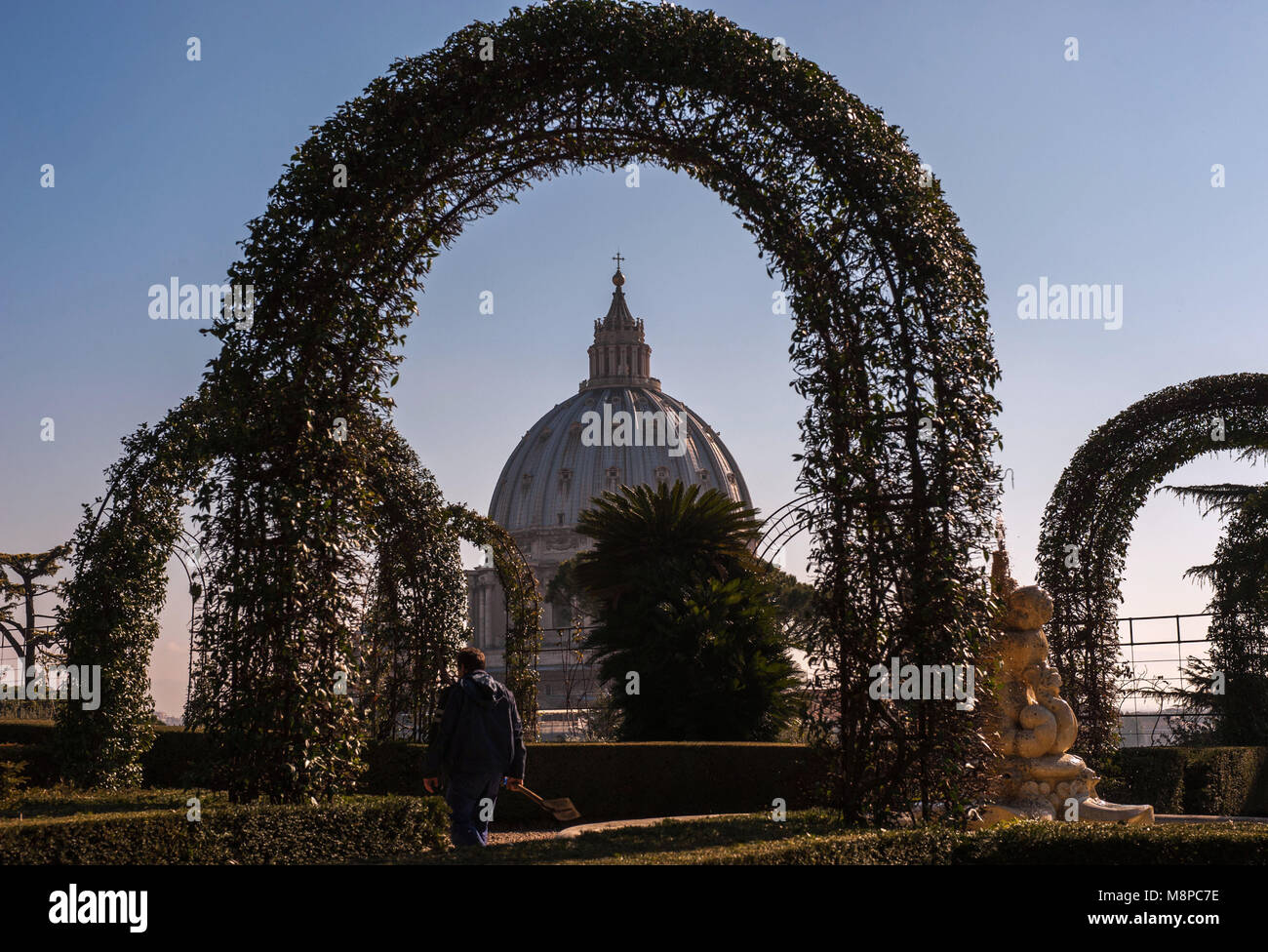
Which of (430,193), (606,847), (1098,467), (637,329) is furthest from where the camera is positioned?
(637,329)

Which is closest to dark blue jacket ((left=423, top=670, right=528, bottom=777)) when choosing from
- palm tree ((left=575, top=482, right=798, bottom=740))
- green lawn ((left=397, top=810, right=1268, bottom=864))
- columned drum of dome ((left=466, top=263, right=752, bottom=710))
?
green lawn ((left=397, top=810, right=1268, bottom=864))

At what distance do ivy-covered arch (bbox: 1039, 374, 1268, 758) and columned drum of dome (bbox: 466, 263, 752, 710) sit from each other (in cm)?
8704

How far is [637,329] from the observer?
119 metres

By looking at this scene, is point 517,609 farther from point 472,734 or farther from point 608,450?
point 608,450

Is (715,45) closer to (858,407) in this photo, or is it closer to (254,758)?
(858,407)

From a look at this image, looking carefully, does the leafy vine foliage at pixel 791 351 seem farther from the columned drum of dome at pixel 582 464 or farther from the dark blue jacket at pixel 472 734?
the columned drum of dome at pixel 582 464

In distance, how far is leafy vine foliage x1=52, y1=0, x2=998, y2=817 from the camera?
24.7 ft

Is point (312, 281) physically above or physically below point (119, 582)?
above

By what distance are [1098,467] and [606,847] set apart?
10.6 m

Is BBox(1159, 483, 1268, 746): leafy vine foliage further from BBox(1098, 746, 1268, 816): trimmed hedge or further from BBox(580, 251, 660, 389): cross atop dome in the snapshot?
BBox(580, 251, 660, 389): cross atop dome

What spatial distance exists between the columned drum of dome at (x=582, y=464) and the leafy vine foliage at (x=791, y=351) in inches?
3678

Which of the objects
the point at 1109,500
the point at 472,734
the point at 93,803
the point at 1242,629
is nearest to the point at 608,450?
the point at 1242,629

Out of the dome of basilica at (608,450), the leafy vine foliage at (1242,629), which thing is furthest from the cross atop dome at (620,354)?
the leafy vine foliage at (1242,629)
